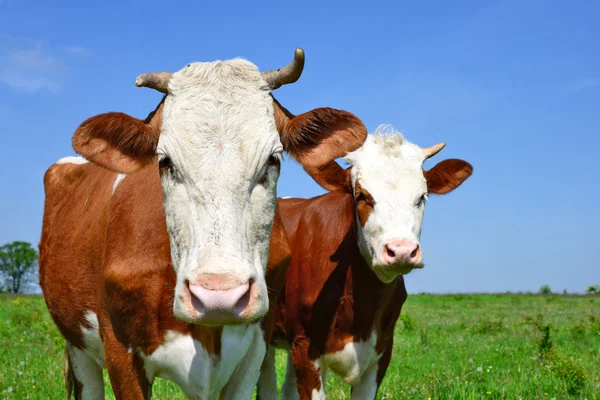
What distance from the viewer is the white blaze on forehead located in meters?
5.74

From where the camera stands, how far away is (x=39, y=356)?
32.0 ft

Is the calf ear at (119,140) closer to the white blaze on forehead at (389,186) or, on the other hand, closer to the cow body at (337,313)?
the white blaze on forehead at (389,186)

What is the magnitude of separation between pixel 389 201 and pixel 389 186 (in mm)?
193

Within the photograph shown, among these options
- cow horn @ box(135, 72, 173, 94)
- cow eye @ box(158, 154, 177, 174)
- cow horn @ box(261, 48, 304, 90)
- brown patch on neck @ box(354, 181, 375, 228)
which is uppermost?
cow horn @ box(261, 48, 304, 90)

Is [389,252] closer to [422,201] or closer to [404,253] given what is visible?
[404,253]

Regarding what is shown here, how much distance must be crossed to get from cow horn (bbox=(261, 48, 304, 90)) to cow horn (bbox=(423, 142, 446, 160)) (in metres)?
3.12

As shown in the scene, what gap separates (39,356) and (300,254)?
17.5 ft

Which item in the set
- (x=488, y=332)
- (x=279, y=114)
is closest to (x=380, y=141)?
(x=279, y=114)

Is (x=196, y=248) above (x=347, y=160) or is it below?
below

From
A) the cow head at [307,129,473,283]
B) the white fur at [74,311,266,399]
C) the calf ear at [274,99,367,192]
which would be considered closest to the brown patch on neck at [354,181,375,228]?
the cow head at [307,129,473,283]

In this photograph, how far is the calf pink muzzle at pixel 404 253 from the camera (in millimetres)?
5359

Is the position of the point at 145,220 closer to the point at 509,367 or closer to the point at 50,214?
the point at 50,214

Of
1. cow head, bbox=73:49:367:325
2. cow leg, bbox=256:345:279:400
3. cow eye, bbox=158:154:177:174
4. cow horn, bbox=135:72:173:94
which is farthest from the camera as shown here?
cow leg, bbox=256:345:279:400

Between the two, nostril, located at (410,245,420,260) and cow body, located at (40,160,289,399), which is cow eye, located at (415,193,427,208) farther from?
cow body, located at (40,160,289,399)
